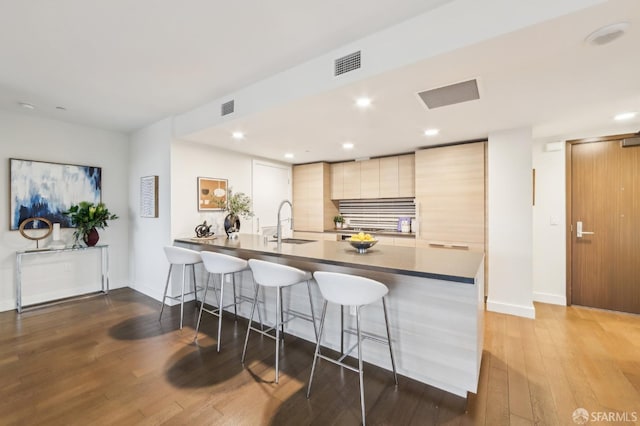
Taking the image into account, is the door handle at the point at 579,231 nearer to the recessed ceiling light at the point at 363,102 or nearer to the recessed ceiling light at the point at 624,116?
the recessed ceiling light at the point at 624,116

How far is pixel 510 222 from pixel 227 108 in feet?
11.7

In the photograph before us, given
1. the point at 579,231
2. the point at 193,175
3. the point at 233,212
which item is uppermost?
the point at 193,175

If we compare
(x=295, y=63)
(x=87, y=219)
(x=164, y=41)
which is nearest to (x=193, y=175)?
(x=87, y=219)

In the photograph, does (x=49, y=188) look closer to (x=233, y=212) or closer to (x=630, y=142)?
(x=233, y=212)

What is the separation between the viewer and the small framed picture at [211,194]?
4.08 meters

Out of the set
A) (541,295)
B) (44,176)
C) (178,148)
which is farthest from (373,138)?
(44,176)

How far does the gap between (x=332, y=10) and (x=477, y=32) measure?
85 centimetres

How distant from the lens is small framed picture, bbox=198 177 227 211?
4.08 meters

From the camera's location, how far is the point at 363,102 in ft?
7.99

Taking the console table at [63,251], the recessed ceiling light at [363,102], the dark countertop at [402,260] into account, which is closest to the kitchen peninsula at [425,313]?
the dark countertop at [402,260]

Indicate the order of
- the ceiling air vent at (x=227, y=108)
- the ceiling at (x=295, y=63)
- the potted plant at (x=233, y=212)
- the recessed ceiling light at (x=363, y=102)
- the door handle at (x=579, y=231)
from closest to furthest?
the ceiling at (x=295, y=63)
the recessed ceiling light at (x=363, y=102)
the ceiling air vent at (x=227, y=108)
the door handle at (x=579, y=231)
the potted plant at (x=233, y=212)

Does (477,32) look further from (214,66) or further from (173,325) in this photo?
(173,325)

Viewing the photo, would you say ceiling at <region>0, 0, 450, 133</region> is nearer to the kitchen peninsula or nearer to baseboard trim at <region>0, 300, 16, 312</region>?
the kitchen peninsula

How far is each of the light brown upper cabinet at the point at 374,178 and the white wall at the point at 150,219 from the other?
2.96 meters
